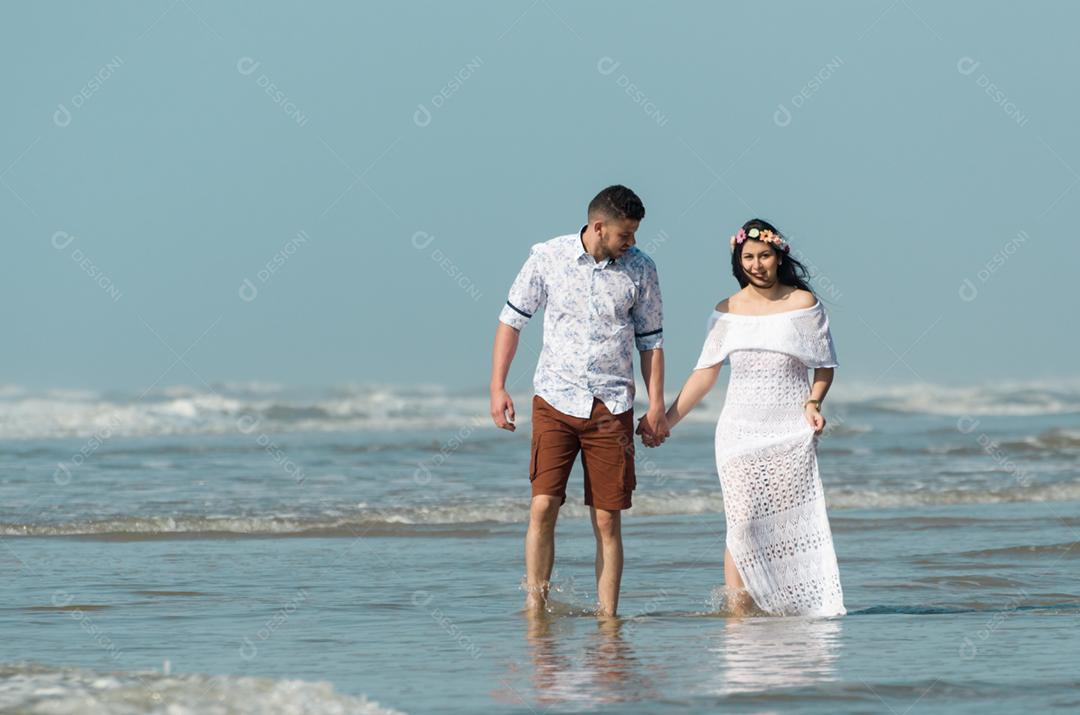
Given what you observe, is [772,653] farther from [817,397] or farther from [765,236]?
[765,236]

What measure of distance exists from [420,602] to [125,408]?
23.0 meters

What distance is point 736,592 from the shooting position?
19.9 feet

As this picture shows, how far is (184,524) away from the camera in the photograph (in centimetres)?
1013

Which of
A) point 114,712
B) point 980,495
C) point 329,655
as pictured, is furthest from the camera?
point 980,495

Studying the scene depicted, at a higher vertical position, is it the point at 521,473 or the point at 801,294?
the point at 801,294

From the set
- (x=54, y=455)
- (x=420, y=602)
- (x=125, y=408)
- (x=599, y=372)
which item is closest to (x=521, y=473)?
(x=54, y=455)

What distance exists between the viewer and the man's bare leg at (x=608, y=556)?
5.86 meters

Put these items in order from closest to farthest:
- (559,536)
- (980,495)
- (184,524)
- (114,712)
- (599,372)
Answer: (114,712) < (599,372) < (559,536) < (184,524) < (980,495)

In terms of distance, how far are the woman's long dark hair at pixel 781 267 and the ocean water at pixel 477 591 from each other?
54.5 inches

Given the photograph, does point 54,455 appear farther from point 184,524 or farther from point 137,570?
point 137,570

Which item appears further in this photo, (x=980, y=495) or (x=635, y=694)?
(x=980, y=495)

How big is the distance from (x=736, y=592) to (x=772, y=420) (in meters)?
0.79

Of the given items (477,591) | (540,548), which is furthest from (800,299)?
(477,591)

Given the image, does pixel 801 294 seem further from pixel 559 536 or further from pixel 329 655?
pixel 559 536
